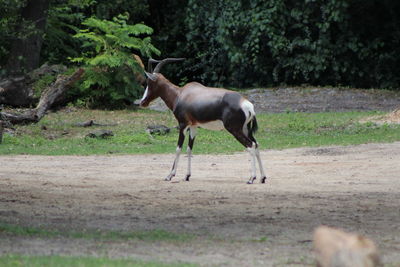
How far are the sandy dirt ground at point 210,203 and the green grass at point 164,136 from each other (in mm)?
1388

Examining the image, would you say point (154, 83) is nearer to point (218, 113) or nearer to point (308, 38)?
point (218, 113)

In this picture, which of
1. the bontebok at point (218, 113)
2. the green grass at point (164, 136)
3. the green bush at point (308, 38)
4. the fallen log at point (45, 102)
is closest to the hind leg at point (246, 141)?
the bontebok at point (218, 113)

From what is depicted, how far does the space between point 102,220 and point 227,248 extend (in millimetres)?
2234

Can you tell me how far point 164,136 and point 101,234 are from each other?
11558 mm

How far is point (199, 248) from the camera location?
9086 mm

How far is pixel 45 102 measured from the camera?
22.5 m

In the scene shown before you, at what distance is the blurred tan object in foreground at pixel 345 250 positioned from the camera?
5.61 metres

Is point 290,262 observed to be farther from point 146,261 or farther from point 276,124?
point 276,124

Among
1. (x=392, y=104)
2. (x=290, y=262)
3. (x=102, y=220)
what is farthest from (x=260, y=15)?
(x=290, y=262)

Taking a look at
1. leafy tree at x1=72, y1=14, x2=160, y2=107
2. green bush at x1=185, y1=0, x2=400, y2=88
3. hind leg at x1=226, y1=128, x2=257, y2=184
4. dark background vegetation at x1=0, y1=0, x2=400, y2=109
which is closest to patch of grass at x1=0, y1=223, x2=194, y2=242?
hind leg at x1=226, y1=128, x2=257, y2=184

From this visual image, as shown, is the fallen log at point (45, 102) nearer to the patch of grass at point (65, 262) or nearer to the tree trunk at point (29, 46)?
the tree trunk at point (29, 46)

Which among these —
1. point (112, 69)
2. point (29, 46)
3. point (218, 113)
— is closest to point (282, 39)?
point (112, 69)

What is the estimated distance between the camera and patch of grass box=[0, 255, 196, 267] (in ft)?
25.8

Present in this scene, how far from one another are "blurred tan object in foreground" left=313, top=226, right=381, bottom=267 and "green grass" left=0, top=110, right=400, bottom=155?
12.9m
